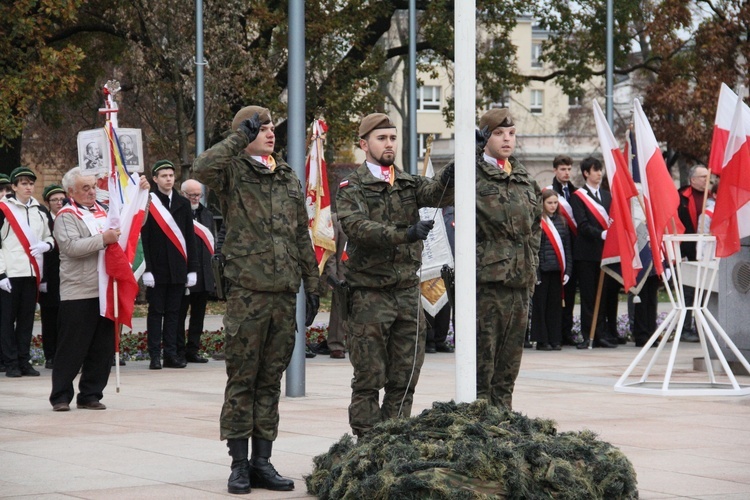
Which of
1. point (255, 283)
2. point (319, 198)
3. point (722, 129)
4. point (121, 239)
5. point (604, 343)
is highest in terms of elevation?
point (722, 129)

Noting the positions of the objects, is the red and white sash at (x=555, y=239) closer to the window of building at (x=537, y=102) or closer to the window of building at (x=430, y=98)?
the window of building at (x=537, y=102)

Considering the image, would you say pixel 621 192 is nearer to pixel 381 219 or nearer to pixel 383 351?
pixel 381 219

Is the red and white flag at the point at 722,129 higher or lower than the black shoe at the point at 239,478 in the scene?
higher

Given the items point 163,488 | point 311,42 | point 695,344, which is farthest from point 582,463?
point 311,42

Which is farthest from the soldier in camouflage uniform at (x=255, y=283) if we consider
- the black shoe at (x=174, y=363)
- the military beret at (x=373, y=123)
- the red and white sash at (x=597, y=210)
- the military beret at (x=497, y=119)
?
the red and white sash at (x=597, y=210)

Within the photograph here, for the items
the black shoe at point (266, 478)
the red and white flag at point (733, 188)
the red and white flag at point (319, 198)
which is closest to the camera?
the black shoe at point (266, 478)

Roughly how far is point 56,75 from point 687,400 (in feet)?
52.1

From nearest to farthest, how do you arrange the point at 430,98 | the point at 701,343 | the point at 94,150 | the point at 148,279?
the point at 94,150, the point at 701,343, the point at 148,279, the point at 430,98

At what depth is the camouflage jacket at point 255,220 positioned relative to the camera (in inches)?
280

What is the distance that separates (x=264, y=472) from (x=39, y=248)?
285 inches

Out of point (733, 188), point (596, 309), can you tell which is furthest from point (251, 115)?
point (596, 309)

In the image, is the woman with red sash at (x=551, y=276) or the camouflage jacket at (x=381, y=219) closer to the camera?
the camouflage jacket at (x=381, y=219)

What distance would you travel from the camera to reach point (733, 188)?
1193cm

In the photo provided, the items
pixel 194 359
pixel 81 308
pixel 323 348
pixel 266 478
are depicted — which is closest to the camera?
pixel 266 478
